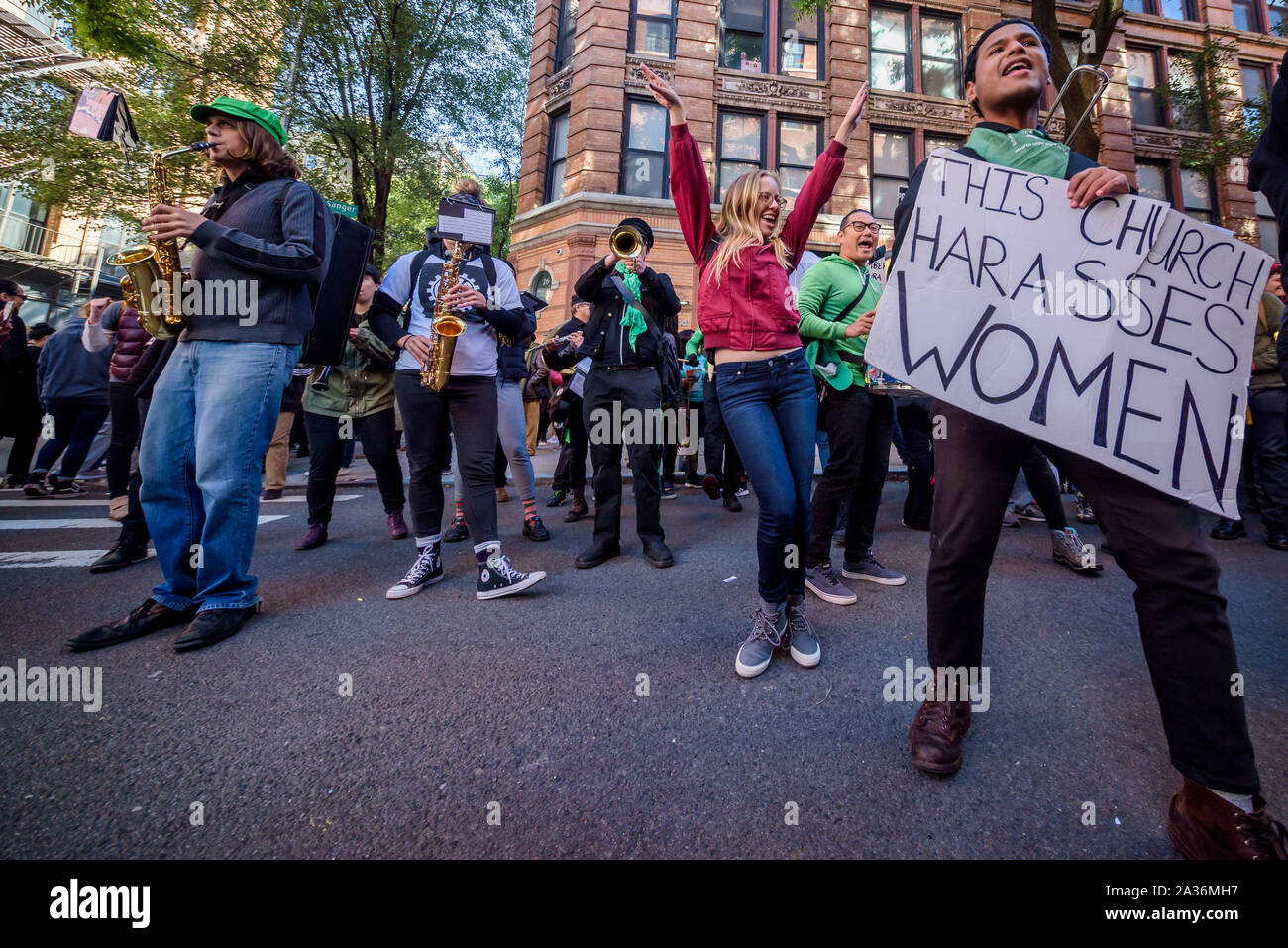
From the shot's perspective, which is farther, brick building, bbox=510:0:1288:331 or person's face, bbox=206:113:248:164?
brick building, bbox=510:0:1288:331

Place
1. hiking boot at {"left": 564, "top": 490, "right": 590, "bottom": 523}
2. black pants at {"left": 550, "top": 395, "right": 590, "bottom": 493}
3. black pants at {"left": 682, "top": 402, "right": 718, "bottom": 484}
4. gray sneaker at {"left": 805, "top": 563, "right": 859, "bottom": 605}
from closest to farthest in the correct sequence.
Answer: gray sneaker at {"left": 805, "top": 563, "right": 859, "bottom": 605}, hiking boot at {"left": 564, "top": 490, "right": 590, "bottom": 523}, black pants at {"left": 550, "top": 395, "right": 590, "bottom": 493}, black pants at {"left": 682, "top": 402, "right": 718, "bottom": 484}

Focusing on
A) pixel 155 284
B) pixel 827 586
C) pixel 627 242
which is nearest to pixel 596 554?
pixel 827 586

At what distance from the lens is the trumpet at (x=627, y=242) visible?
385 cm

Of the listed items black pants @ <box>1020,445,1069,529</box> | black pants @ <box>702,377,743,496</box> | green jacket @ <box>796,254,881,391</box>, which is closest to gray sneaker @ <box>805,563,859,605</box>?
green jacket @ <box>796,254,881,391</box>

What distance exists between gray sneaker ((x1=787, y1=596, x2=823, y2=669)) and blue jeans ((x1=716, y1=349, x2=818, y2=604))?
89 millimetres

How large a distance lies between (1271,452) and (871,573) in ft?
13.9

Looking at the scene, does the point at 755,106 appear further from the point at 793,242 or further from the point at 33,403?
the point at 33,403

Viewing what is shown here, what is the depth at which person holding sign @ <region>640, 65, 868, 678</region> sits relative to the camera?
2.36 metres

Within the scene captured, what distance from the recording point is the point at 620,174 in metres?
14.6

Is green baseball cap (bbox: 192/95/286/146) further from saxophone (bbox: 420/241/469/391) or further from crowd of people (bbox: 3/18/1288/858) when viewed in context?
saxophone (bbox: 420/241/469/391)
